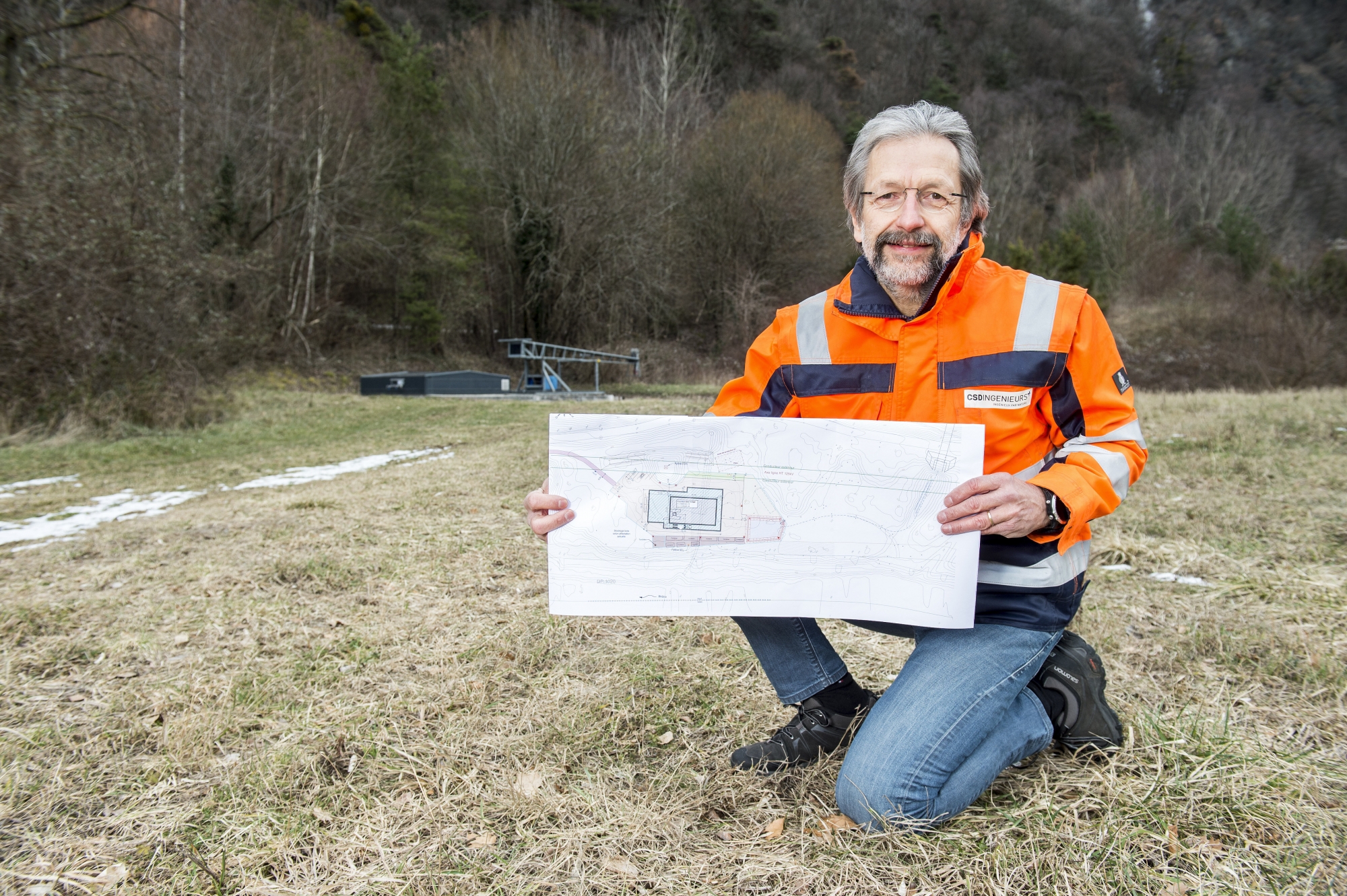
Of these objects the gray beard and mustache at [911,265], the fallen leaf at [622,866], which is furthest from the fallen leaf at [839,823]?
the gray beard and mustache at [911,265]

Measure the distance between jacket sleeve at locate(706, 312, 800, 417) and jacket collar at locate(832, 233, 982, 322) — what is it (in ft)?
0.61

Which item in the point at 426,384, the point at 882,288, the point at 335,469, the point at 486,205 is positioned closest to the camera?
the point at 882,288

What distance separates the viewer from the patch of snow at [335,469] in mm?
6295

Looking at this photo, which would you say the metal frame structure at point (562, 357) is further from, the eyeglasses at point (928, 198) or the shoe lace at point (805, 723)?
the eyeglasses at point (928, 198)

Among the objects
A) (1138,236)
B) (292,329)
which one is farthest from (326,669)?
(1138,236)

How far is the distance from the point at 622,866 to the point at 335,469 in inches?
244

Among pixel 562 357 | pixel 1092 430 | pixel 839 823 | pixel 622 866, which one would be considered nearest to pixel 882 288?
pixel 1092 430

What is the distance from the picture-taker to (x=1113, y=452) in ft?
5.27

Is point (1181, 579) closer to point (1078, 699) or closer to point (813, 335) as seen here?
point (1078, 699)

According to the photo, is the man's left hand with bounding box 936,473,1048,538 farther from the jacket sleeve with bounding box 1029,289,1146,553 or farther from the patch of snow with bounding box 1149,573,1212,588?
the patch of snow with bounding box 1149,573,1212,588

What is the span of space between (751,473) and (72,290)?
31.2 feet

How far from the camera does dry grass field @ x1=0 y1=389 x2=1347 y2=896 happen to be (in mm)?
1537

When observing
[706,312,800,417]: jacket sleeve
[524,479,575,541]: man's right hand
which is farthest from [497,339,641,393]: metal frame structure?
[524,479,575,541]: man's right hand

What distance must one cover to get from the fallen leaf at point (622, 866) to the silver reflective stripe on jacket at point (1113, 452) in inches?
47.8
